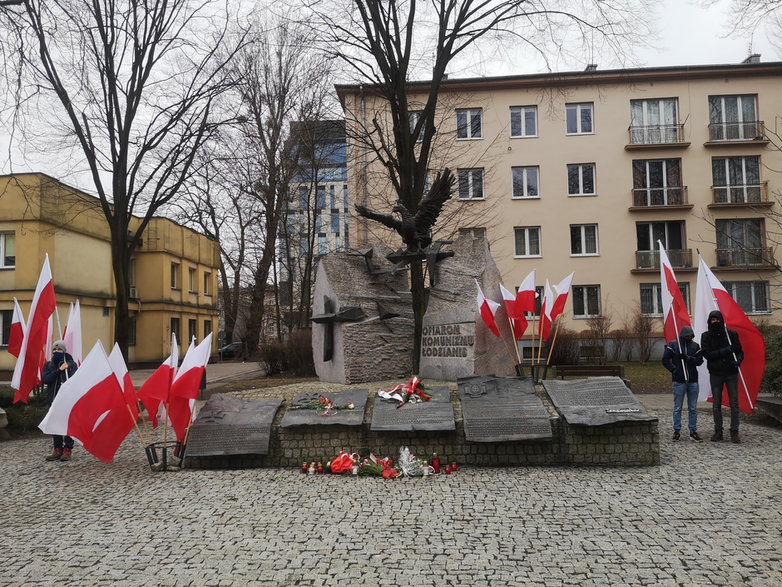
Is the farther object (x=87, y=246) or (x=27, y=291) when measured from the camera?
(x=87, y=246)

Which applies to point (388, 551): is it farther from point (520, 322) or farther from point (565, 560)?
point (520, 322)

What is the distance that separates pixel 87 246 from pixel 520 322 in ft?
73.9

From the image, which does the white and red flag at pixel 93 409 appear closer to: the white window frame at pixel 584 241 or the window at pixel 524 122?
the white window frame at pixel 584 241

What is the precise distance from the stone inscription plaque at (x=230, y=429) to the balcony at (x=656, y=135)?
77.0 feet

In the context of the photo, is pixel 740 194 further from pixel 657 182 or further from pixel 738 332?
pixel 738 332

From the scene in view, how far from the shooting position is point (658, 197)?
88.4ft

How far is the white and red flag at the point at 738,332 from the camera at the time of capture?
8.33 meters

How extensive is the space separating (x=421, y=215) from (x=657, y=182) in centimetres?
1925

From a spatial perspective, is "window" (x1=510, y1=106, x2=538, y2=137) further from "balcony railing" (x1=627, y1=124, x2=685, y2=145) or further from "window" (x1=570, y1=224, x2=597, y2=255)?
"window" (x1=570, y1=224, x2=597, y2=255)

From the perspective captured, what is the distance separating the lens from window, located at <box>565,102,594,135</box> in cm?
2712

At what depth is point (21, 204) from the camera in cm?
2314

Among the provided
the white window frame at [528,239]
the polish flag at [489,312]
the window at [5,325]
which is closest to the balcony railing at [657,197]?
the white window frame at [528,239]

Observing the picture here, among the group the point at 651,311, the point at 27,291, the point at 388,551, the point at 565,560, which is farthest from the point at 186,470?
the point at 651,311

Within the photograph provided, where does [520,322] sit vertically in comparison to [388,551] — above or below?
above
